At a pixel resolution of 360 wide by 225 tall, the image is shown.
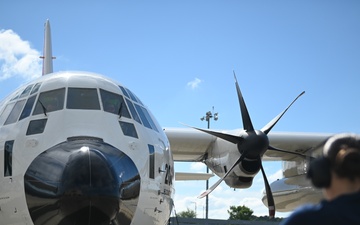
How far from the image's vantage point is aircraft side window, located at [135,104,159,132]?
8070 mm

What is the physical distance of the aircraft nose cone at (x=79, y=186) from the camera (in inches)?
212

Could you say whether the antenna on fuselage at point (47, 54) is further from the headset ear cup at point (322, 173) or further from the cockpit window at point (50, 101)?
the headset ear cup at point (322, 173)

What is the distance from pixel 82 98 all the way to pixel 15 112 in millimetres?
1089

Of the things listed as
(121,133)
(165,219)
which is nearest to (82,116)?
(121,133)

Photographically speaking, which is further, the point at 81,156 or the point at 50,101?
the point at 50,101

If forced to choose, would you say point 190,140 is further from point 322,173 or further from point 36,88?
point 322,173

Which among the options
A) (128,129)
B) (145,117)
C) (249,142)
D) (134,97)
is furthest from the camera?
(249,142)

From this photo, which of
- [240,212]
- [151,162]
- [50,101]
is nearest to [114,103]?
[50,101]

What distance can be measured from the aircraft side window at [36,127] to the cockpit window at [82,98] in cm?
50

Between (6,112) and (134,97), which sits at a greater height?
(134,97)

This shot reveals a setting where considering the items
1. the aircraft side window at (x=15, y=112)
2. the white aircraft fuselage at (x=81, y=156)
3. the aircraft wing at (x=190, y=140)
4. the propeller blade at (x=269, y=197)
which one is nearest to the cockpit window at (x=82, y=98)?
the white aircraft fuselage at (x=81, y=156)

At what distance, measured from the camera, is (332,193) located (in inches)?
73.4

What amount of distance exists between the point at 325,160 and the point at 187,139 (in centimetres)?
1300

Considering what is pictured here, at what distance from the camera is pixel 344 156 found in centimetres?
182
